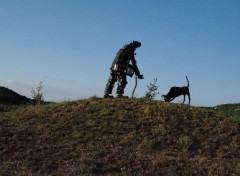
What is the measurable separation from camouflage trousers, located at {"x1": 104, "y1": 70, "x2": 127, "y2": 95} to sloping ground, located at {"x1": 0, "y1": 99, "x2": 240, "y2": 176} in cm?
93

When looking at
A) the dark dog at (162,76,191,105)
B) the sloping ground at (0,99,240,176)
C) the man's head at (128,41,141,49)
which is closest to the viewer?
the sloping ground at (0,99,240,176)

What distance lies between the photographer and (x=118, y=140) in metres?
16.1

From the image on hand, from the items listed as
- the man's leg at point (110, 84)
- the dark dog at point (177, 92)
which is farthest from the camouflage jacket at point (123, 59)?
the dark dog at point (177, 92)

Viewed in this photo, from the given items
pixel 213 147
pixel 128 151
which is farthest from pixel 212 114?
pixel 128 151

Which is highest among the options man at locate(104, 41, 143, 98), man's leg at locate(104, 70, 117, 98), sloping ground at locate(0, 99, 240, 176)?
man at locate(104, 41, 143, 98)

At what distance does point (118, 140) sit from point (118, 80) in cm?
520

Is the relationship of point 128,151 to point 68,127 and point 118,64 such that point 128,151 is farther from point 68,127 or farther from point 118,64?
point 118,64

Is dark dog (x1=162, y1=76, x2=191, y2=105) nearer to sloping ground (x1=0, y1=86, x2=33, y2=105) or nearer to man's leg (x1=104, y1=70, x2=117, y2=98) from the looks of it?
man's leg (x1=104, y1=70, x2=117, y2=98)

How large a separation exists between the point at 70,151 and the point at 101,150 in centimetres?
93

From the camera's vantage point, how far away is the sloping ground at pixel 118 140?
45.5 feet

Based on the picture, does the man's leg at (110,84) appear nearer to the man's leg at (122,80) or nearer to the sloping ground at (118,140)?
the man's leg at (122,80)

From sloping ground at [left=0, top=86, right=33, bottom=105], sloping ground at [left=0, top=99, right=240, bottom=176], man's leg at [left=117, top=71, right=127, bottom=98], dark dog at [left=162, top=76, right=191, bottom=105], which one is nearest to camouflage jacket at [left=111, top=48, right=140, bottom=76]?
man's leg at [left=117, top=71, right=127, bottom=98]

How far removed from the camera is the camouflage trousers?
68.0 ft

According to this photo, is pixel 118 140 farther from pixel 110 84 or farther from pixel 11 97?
pixel 11 97
